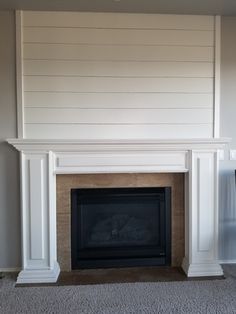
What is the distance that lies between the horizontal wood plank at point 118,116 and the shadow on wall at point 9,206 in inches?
16.2

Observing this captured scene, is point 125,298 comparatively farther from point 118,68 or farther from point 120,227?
point 118,68

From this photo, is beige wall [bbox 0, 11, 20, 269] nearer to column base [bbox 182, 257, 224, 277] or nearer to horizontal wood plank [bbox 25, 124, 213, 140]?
horizontal wood plank [bbox 25, 124, 213, 140]

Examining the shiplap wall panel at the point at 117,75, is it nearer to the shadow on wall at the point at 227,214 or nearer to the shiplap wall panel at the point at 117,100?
the shiplap wall panel at the point at 117,100

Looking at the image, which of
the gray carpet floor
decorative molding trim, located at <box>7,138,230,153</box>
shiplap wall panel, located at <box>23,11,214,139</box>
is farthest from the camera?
shiplap wall panel, located at <box>23,11,214,139</box>

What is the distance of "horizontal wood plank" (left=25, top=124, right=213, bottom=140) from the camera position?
3.54 meters

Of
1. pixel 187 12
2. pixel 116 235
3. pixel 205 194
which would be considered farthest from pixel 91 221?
pixel 187 12

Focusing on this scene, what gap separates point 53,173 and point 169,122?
1.25 m

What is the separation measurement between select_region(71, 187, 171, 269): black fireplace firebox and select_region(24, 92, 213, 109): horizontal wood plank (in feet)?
2.81

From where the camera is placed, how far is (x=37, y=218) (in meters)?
3.49

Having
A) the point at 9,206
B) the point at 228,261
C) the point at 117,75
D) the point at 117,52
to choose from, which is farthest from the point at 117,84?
the point at 228,261

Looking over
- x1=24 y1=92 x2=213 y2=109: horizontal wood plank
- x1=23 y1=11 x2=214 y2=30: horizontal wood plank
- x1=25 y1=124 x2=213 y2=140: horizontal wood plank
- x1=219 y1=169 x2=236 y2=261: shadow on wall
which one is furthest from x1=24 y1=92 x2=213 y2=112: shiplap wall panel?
x1=219 y1=169 x2=236 y2=261: shadow on wall

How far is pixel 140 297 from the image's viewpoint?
10.2ft

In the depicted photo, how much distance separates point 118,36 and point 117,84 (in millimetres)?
463

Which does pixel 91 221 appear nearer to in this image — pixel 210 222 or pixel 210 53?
pixel 210 222
